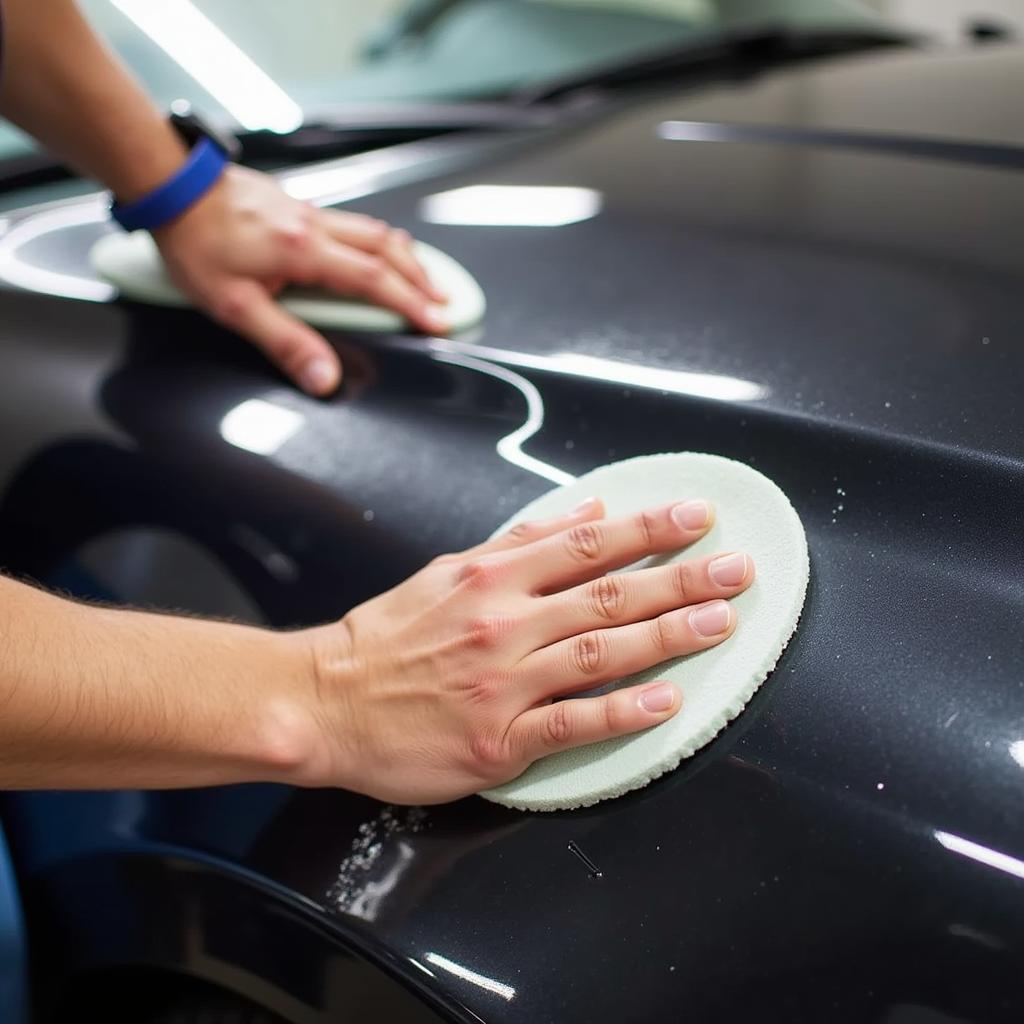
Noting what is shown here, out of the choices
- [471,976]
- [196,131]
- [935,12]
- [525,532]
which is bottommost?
[935,12]

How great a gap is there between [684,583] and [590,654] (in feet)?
0.22

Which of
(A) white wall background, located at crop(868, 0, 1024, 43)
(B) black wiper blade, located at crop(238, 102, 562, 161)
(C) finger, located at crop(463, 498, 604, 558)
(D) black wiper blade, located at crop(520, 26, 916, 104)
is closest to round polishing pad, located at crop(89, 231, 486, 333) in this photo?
(C) finger, located at crop(463, 498, 604, 558)

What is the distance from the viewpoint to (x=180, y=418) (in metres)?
0.89

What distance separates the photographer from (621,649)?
0.63m

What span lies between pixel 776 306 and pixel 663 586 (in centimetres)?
32

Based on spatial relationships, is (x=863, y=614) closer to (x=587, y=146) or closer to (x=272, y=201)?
(x=272, y=201)

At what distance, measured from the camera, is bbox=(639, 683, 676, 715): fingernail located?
61 centimetres

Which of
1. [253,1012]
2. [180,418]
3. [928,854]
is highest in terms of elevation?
[180,418]

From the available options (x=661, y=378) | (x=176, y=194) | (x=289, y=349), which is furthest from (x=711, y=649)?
(x=176, y=194)

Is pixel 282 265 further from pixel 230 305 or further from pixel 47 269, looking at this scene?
pixel 47 269

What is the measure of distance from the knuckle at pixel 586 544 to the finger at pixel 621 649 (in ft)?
0.18

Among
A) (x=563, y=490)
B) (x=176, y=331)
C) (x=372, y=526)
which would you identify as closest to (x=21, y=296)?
(x=176, y=331)

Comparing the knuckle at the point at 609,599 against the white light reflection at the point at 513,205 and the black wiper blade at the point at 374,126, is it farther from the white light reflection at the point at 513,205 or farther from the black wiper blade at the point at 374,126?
the black wiper blade at the point at 374,126

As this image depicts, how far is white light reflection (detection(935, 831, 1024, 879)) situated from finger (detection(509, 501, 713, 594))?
232mm
